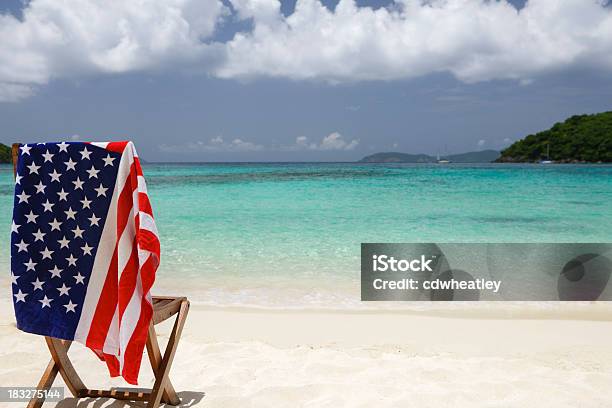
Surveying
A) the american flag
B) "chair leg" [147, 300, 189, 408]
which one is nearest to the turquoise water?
"chair leg" [147, 300, 189, 408]

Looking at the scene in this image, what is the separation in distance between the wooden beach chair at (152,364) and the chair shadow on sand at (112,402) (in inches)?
1.5

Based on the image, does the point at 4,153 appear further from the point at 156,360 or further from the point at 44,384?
the point at 156,360

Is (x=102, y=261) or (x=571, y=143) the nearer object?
(x=102, y=261)

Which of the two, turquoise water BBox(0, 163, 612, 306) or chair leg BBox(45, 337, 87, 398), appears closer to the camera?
chair leg BBox(45, 337, 87, 398)

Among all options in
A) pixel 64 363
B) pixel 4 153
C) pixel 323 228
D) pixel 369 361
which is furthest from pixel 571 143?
pixel 4 153

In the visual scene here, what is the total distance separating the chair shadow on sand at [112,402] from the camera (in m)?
2.62

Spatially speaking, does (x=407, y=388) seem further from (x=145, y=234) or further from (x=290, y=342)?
(x=145, y=234)

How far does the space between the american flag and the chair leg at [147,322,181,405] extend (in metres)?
0.11

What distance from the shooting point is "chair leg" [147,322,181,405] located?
89.0 inches

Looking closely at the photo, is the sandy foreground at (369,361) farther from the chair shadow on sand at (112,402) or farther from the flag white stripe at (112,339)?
the flag white stripe at (112,339)

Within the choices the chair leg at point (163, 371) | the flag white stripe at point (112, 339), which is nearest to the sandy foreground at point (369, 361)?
the chair leg at point (163, 371)

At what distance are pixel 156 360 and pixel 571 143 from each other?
77583 mm

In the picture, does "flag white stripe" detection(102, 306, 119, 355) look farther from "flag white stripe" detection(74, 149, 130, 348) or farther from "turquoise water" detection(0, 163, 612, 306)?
"turquoise water" detection(0, 163, 612, 306)

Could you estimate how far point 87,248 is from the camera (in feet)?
7.03
